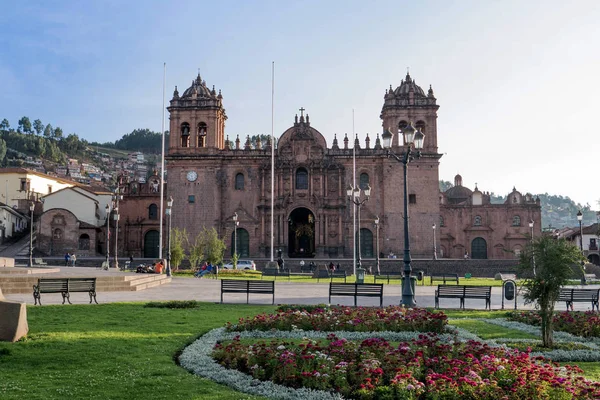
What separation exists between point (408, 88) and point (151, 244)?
1175 inches

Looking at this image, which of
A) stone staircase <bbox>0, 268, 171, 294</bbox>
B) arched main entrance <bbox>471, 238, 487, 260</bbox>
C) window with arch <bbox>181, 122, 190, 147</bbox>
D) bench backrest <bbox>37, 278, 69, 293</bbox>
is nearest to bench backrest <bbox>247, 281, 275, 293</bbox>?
bench backrest <bbox>37, 278, 69, 293</bbox>

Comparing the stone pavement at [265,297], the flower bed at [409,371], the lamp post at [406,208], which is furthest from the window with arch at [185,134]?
the flower bed at [409,371]

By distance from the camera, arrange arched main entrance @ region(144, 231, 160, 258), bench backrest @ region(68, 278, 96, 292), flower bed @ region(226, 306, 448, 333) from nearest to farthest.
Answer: flower bed @ region(226, 306, 448, 333) < bench backrest @ region(68, 278, 96, 292) < arched main entrance @ region(144, 231, 160, 258)

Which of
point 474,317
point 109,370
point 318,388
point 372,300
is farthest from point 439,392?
point 372,300

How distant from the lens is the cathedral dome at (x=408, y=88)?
52906mm

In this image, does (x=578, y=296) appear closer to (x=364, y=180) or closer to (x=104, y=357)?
(x=104, y=357)

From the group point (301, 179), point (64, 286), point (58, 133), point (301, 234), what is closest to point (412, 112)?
point (301, 179)

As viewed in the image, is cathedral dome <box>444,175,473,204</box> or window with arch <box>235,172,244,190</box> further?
cathedral dome <box>444,175,473,204</box>

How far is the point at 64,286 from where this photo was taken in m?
17.2

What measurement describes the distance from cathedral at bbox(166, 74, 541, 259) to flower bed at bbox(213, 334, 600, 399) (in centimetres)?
4012

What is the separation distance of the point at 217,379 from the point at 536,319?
1017 centimetres

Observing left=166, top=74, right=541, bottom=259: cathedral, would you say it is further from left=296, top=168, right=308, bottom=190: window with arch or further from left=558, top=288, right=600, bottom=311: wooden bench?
left=558, top=288, right=600, bottom=311: wooden bench

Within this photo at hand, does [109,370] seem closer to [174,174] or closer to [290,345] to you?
[290,345]

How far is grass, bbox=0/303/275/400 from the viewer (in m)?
7.71
